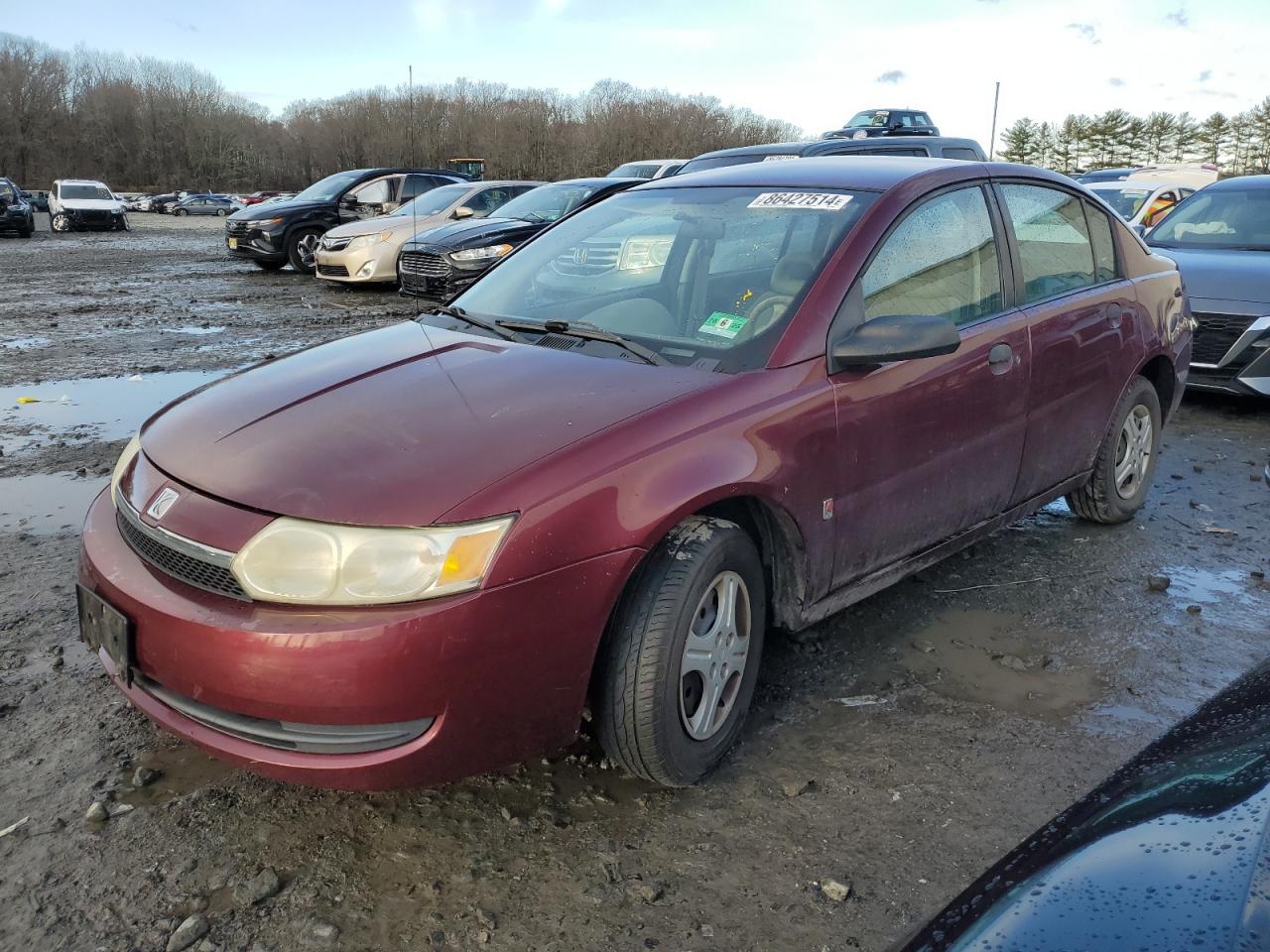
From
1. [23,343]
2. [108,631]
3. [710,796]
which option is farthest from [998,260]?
[23,343]

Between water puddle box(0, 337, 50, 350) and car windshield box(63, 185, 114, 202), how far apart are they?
80.4ft

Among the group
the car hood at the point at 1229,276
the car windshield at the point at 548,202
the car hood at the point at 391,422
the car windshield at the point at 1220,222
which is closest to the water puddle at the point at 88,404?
the car hood at the point at 391,422

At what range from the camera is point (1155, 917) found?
44.3 inches

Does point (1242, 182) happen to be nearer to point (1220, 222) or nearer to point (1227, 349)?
point (1220, 222)

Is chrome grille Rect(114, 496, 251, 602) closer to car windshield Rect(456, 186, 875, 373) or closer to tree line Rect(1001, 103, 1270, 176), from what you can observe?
car windshield Rect(456, 186, 875, 373)

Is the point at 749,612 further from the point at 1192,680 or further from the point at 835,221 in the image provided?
the point at 1192,680

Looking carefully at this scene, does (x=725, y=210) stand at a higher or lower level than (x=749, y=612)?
higher

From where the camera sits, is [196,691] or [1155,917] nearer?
[1155,917]

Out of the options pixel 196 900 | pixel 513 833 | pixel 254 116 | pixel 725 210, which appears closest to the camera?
pixel 196 900

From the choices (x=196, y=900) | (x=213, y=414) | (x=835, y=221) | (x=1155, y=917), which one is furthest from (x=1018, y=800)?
(x=213, y=414)

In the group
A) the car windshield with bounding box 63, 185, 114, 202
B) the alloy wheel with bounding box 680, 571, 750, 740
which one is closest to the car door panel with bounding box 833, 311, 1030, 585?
the alloy wheel with bounding box 680, 571, 750, 740

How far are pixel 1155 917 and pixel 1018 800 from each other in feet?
5.06

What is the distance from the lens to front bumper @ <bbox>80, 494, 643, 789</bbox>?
206 centimetres

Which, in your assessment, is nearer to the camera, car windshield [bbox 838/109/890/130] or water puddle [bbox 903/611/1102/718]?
water puddle [bbox 903/611/1102/718]
